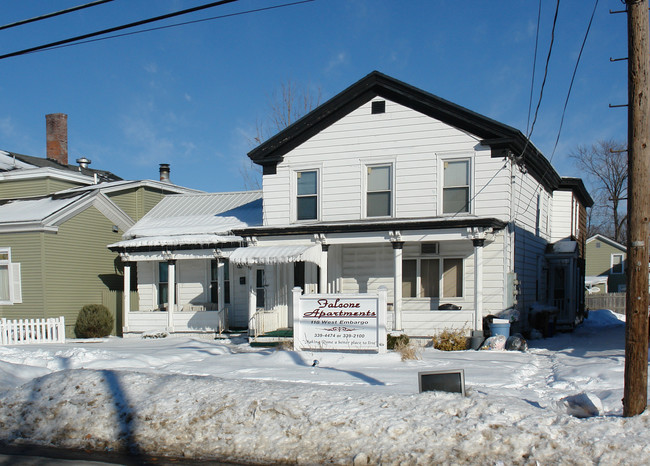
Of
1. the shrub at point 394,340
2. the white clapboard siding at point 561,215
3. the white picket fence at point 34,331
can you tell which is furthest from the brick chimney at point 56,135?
the white clapboard siding at point 561,215

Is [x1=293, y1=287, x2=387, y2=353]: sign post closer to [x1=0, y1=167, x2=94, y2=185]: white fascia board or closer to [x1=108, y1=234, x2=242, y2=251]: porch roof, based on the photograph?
[x1=108, y1=234, x2=242, y2=251]: porch roof

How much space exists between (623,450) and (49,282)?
1980cm

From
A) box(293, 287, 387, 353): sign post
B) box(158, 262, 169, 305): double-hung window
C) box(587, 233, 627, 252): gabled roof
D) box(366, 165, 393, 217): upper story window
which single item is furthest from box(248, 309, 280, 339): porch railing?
box(587, 233, 627, 252): gabled roof

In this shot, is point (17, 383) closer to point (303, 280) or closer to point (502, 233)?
point (303, 280)

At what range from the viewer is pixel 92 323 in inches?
890

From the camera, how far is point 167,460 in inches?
302

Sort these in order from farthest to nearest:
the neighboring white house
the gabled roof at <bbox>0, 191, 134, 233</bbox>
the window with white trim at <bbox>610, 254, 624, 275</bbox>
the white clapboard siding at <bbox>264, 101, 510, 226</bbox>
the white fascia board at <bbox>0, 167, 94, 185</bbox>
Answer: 1. the window with white trim at <bbox>610, 254, 624, 275</bbox>
2. the white fascia board at <bbox>0, 167, 94, 185</bbox>
3. the gabled roof at <bbox>0, 191, 134, 233</bbox>
4. the white clapboard siding at <bbox>264, 101, 510, 226</bbox>
5. the neighboring white house

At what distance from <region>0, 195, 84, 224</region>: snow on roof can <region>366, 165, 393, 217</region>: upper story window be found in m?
11.0

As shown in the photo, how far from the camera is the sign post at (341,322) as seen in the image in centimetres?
1466

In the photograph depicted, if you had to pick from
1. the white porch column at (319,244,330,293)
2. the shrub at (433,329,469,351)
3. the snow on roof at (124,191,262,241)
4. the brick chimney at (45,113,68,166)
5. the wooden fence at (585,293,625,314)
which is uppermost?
the brick chimney at (45,113,68,166)

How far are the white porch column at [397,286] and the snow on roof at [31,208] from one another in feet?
39.7

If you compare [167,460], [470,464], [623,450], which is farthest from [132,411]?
[623,450]

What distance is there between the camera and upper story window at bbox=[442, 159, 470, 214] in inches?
707

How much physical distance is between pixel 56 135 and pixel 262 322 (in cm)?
1917
